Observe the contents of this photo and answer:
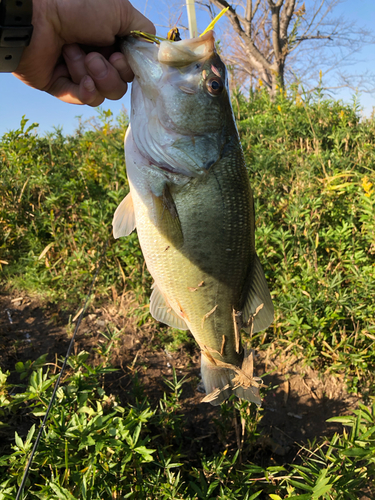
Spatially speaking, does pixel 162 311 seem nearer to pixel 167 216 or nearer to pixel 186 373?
pixel 167 216

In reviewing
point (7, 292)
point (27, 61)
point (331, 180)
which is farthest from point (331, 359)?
point (7, 292)

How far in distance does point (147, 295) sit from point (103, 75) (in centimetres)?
208

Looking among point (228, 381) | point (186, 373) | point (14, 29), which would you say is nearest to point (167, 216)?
point (228, 381)

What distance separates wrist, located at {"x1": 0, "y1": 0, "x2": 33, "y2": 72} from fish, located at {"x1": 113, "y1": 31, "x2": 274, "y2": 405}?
0.45 m

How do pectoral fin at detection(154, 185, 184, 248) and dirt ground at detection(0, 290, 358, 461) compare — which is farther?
dirt ground at detection(0, 290, 358, 461)

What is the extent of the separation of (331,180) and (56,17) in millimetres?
2693

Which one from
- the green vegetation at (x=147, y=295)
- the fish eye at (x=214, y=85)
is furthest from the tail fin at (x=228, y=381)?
the fish eye at (x=214, y=85)

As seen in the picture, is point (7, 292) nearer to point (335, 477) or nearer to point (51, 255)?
point (51, 255)

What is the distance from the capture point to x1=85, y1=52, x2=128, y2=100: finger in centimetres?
168

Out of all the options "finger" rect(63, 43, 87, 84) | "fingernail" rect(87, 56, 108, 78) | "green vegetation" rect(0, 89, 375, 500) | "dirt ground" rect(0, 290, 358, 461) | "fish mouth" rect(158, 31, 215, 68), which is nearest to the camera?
"fish mouth" rect(158, 31, 215, 68)

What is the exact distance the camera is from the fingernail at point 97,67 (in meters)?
1.68

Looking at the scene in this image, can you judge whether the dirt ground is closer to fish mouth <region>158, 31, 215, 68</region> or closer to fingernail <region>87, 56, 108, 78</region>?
fingernail <region>87, 56, 108, 78</region>

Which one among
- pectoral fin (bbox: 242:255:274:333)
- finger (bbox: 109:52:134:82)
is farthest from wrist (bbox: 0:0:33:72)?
pectoral fin (bbox: 242:255:274:333)

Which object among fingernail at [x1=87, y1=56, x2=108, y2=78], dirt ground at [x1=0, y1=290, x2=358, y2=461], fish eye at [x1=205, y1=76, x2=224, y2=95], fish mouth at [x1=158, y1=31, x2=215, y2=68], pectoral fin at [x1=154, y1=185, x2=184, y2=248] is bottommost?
dirt ground at [x1=0, y1=290, x2=358, y2=461]
